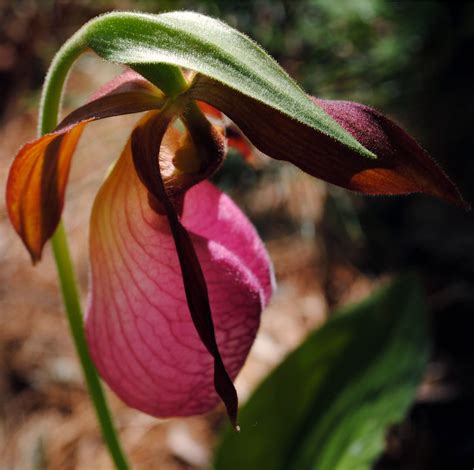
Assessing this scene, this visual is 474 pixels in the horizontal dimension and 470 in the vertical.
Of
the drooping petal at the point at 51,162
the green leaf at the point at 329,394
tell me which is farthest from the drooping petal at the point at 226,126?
the green leaf at the point at 329,394

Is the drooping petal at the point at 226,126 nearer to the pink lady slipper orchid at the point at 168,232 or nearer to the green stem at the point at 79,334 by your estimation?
the pink lady slipper orchid at the point at 168,232

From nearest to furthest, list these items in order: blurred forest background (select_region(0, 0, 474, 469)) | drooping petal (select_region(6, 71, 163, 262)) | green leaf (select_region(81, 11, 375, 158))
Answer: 1. green leaf (select_region(81, 11, 375, 158))
2. drooping petal (select_region(6, 71, 163, 262))
3. blurred forest background (select_region(0, 0, 474, 469))

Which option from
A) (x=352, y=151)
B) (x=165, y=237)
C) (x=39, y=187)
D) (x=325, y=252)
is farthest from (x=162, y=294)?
(x=325, y=252)

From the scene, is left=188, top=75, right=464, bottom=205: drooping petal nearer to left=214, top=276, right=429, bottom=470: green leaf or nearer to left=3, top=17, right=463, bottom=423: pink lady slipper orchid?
left=3, top=17, right=463, bottom=423: pink lady slipper orchid

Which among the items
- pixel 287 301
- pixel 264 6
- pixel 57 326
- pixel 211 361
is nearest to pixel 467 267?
pixel 287 301

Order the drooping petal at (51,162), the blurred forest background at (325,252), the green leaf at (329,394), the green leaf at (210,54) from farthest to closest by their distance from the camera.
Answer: the blurred forest background at (325,252) → the green leaf at (329,394) → the drooping petal at (51,162) → the green leaf at (210,54)

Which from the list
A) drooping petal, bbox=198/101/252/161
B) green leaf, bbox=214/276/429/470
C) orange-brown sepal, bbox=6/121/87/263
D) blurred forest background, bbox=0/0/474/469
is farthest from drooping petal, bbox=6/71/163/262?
blurred forest background, bbox=0/0/474/469
